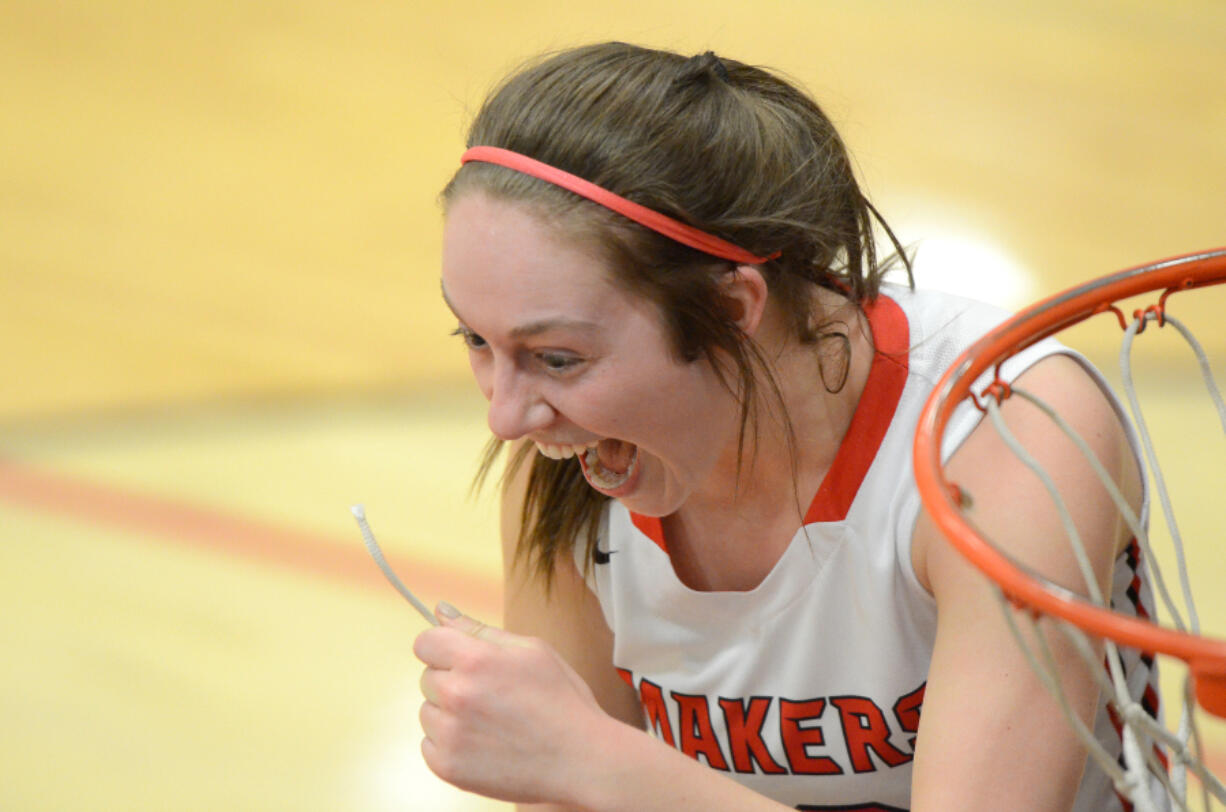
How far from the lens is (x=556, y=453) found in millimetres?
1403

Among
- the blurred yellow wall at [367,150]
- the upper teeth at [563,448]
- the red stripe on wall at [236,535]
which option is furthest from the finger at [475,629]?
the blurred yellow wall at [367,150]

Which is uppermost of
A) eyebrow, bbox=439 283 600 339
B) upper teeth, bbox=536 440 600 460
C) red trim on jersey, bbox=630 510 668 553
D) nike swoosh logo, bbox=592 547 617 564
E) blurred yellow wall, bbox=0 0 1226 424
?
blurred yellow wall, bbox=0 0 1226 424

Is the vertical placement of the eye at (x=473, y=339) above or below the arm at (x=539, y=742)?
above

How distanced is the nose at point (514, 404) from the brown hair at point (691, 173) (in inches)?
5.7

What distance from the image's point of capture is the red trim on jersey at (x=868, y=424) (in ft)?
4.67

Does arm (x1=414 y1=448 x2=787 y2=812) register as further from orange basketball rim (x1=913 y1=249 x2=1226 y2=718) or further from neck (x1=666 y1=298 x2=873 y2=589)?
orange basketball rim (x1=913 y1=249 x2=1226 y2=718)

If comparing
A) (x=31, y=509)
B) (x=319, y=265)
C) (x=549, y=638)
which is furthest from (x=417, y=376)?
(x=549, y=638)

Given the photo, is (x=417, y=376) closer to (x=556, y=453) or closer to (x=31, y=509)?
(x=31, y=509)

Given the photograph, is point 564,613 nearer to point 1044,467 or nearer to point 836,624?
point 836,624

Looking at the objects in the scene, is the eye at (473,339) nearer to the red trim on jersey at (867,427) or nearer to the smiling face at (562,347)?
the smiling face at (562,347)

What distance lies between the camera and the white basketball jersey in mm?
1418

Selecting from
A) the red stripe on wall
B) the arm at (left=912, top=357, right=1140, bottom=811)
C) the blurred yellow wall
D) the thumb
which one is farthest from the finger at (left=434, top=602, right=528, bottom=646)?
the blurred yellow wall

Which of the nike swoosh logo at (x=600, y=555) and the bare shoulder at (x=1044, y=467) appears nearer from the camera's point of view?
the bare shoulder at (x=1044, y=467)

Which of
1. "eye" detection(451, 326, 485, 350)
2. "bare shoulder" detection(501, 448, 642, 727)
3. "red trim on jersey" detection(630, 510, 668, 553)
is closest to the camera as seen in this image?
"eye" detection(451, 326, 485, 350)
